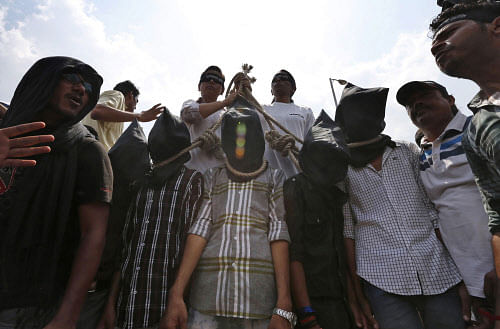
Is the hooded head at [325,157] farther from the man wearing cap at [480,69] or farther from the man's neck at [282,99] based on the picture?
the man's neck at [282,99]

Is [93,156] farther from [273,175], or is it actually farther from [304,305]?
[304,305]

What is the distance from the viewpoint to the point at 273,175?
2566mm

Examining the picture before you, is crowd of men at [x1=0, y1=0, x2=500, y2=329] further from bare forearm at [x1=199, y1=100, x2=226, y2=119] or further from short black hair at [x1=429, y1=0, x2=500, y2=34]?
bare forearm at [x1=199, y1=100, x2=226, y2=119]

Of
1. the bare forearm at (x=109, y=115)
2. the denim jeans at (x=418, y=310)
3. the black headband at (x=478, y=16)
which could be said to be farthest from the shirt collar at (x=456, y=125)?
the bare forearm at (x=109, y=115)

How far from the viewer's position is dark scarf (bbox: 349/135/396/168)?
258 cm

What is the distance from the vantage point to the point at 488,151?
1671 millimetres

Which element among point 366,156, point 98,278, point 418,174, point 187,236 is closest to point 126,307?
point 98,278

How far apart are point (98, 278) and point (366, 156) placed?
7.87ft

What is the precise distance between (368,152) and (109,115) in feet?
9.05

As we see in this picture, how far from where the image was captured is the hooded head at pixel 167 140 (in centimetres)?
267

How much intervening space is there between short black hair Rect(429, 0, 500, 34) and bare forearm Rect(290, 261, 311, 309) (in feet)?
7.12

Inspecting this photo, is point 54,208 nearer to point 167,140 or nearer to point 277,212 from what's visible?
point 167,140

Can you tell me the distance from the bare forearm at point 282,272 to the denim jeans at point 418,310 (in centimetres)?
67

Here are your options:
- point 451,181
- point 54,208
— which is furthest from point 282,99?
point 54,208
